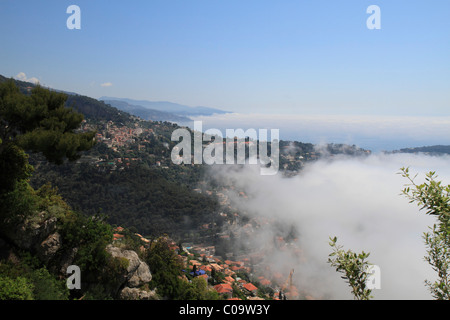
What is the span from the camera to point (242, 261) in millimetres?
35594

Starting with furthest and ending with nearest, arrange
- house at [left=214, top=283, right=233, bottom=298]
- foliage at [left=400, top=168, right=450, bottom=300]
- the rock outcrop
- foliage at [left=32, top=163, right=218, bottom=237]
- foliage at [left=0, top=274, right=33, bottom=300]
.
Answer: foliage at [left=32, top=163, right=218, bottom=237] → house at [left=214, top=283, right=233, bottom=298] → the rock outcrop → foliage at [left=0, top=274, right=33, bottom=300] → foliage at [left=400, top=168, right=450, bottom=300]

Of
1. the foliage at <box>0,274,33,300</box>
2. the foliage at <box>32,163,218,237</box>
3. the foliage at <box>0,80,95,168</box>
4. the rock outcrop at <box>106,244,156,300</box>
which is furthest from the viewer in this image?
the foliage at <box>32,163,218,237</box>

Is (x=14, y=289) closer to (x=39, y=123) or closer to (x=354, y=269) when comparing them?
(x=39, y=123)

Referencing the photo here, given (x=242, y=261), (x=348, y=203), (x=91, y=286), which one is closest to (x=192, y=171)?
(x=242, y=261)

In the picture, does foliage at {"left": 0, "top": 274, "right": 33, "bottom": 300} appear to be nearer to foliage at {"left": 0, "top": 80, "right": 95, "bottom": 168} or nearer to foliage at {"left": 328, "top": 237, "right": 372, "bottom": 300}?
foliage at {"left": 0, "top": 80, "right": 95, "bottom": 168}

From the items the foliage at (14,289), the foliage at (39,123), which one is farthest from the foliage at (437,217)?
the foliage at (14,289)

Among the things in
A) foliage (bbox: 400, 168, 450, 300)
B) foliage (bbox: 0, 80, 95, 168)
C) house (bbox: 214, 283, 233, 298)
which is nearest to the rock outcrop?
foliage (bbox: 0, 80, 95, 168)

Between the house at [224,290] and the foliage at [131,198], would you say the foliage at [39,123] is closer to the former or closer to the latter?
the house at [224,290]

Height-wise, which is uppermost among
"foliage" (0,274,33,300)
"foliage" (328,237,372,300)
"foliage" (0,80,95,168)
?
"foliage" (0,80,95,168)

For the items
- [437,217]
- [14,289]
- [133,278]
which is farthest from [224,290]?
[437,217]

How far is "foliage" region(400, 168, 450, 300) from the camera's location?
2754mm

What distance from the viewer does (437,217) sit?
292 centimetres

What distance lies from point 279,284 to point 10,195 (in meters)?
30.4

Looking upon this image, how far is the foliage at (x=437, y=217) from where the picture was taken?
275 centimetres
